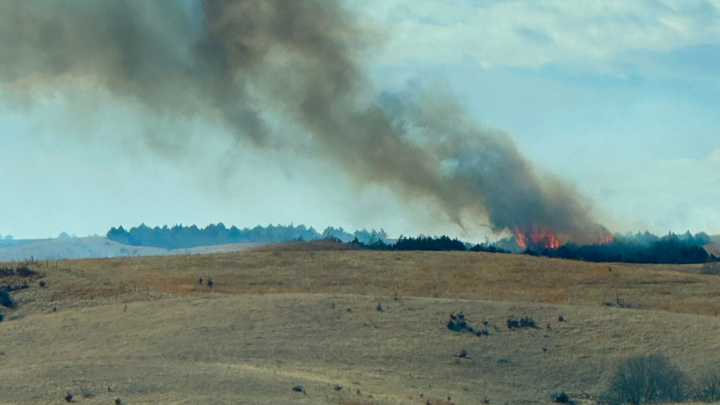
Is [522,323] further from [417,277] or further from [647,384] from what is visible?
[417,277]

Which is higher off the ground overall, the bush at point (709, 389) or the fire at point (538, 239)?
the fire at point (538, 239)

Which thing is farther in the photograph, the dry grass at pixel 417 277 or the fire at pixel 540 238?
the fire at pixel 540 238

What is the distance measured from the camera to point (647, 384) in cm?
3247

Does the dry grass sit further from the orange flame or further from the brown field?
the orange flame

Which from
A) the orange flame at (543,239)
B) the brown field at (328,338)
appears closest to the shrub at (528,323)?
the brown field at (328,338)

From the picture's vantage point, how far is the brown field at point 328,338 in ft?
94.9

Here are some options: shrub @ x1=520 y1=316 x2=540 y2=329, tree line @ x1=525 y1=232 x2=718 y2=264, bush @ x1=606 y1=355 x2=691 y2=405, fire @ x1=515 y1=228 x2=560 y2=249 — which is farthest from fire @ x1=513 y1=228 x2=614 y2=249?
bush @ x1=606 y1=355 x2=691 y2=405

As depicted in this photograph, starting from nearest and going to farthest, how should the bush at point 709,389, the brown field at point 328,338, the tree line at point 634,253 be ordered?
the brown field at point 328,338, the bush at point 709,389, the tree line at point 634,253

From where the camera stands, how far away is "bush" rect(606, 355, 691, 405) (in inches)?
1257

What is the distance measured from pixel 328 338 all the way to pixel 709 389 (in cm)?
1464

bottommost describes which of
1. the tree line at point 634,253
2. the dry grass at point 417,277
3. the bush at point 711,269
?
the dry grass at point 417,277

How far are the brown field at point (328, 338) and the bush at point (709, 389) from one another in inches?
37.2

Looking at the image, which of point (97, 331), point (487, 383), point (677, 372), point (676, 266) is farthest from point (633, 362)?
point (676, 266)

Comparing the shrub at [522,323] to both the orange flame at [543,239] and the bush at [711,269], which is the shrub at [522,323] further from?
the orange flame at [543,239]
